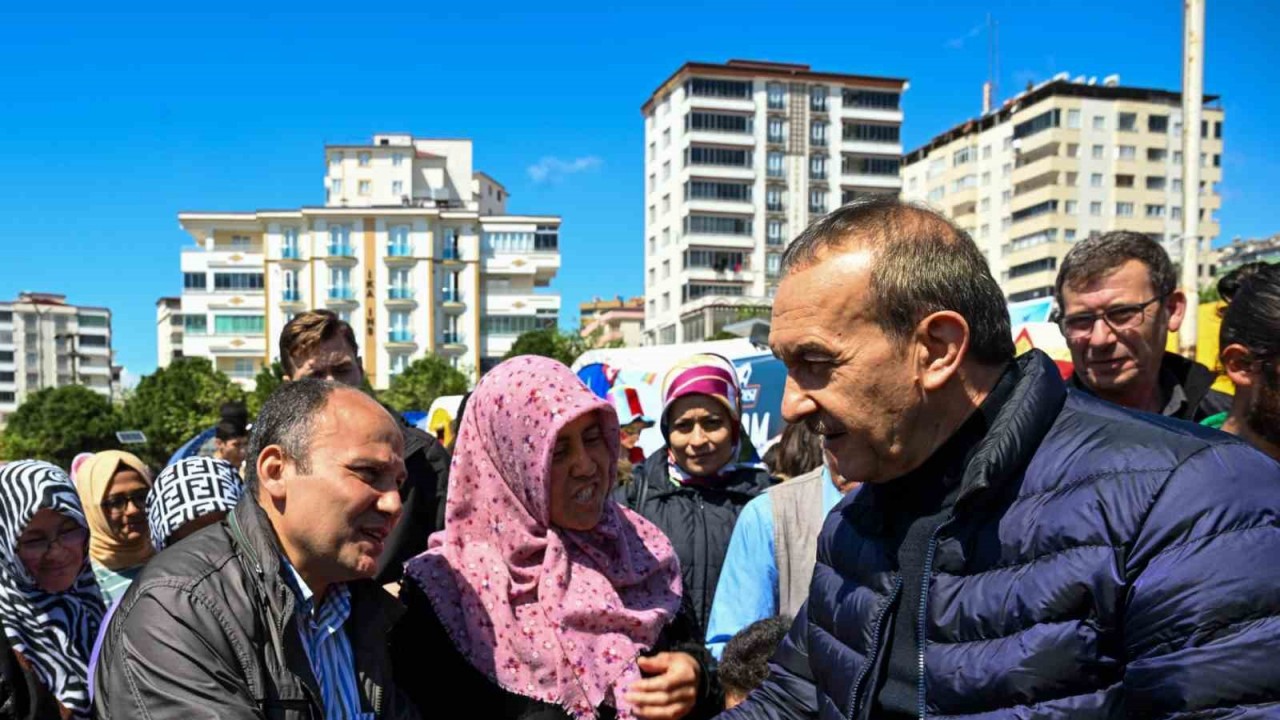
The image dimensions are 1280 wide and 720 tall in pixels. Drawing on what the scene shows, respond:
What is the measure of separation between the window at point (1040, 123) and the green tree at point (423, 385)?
2073 inches

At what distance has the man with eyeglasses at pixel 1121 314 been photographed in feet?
12.7

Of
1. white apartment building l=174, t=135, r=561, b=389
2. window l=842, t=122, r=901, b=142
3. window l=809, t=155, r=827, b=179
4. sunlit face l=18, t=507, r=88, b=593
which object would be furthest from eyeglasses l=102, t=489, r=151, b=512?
window l=842, t=122, r=901, b=142

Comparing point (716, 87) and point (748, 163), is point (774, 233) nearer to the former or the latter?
point (748, 163)

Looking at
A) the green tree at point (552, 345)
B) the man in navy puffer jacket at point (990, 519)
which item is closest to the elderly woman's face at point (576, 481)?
the man in navy puffer jacket at point (990, 519)

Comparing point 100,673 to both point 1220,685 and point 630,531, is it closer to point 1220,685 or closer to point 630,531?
point 630,531

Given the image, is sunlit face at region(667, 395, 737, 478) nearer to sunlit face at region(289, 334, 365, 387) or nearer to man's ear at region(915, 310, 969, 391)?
sunlit face at region(289, 334, 365, 387)

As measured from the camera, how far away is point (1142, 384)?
3.92 metres

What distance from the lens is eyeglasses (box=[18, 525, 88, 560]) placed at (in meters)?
3.44

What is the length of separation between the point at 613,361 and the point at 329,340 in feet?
27.2

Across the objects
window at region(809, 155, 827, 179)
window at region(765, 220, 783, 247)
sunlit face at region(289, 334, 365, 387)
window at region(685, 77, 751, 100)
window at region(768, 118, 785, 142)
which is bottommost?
sunlit face at region(289, 334, 365, 387)

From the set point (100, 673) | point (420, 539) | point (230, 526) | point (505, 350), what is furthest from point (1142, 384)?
point (505, 350)

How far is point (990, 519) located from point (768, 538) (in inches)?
69.9

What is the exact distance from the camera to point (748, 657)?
309cm

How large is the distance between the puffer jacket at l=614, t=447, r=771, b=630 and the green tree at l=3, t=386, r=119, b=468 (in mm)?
53750
